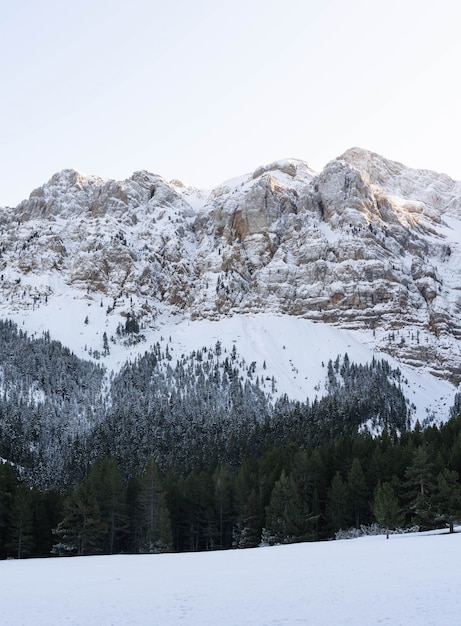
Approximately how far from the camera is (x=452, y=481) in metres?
46.1

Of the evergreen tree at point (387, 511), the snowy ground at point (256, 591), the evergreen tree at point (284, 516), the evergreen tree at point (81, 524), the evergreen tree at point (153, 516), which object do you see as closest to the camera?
the snowy ground at point (256, 591)

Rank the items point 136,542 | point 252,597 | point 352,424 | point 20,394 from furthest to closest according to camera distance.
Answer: point 20,394
point 352,424
point 136,542
point 252,597

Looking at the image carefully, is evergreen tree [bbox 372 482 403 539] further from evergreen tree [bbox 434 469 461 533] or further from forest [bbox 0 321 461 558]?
evergreen tree [bbox 434 469 461 533]

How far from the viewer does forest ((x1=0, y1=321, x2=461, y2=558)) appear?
5144 cm

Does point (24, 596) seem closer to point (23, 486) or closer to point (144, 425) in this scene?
point (23, 486)

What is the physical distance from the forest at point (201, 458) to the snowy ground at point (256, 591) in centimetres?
1713

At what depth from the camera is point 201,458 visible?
114 metres

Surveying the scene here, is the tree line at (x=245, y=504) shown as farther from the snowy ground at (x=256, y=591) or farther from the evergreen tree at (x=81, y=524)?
the snowy ground at (x=256, y=591)

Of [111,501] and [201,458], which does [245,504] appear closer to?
[111,501]

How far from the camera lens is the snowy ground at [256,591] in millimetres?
16531

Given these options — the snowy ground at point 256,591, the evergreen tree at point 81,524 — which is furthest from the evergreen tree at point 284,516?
the snowy ground at point 256,591

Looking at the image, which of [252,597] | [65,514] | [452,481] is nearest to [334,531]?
[452,481]

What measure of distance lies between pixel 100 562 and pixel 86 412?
13418 centimetres

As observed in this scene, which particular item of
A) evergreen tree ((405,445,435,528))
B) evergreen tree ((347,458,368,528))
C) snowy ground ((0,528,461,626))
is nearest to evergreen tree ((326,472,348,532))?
evergreen tree ((347,458,368,528))
